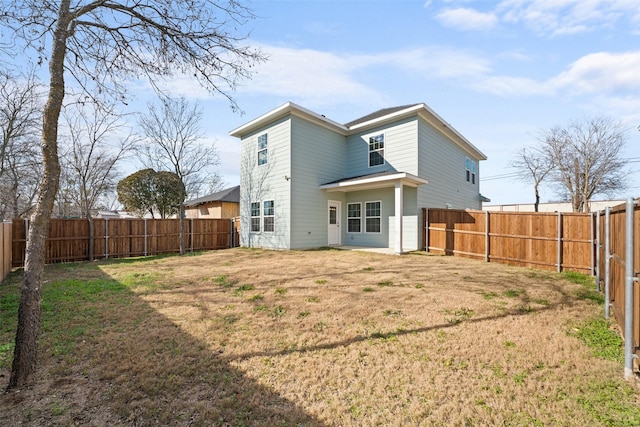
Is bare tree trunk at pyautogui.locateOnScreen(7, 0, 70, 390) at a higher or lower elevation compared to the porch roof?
lower

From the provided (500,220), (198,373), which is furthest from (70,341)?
(500,220)

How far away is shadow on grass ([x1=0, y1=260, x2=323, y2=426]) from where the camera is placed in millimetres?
2275

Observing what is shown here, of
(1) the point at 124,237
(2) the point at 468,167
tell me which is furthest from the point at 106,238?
(2) the point at 468,167

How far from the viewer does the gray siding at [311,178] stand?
12.4 m

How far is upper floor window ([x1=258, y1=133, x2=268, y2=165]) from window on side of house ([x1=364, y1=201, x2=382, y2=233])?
5.38 meters

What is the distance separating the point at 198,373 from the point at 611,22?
11348 millimetres

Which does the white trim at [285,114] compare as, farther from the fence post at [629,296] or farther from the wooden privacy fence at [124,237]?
the fence post at [629,296]

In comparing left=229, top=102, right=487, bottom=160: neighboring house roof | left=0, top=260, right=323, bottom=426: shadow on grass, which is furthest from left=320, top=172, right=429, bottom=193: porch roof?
left=0, top=260, right=323, bottom=426: shadow on grass

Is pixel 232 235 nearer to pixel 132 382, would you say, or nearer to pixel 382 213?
pixel 382 213

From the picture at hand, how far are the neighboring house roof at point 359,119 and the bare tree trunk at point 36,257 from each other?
956 cm

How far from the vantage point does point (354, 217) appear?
45.2 feet

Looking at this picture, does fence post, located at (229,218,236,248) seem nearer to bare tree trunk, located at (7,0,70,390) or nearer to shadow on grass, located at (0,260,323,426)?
shadow on grass, located at (0,260,323,426)

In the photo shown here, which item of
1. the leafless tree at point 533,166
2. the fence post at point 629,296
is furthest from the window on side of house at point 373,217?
the leafless tree at point 533,166

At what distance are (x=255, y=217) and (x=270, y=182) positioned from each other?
6.94 ft
